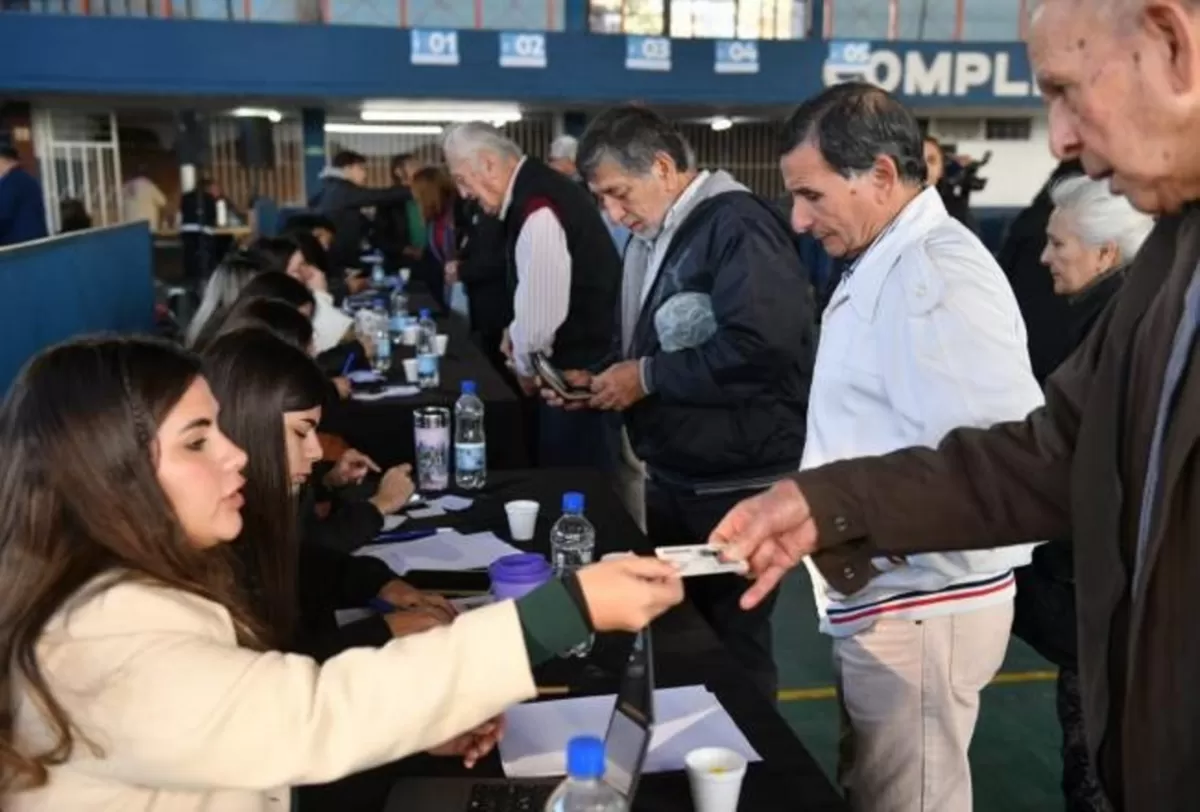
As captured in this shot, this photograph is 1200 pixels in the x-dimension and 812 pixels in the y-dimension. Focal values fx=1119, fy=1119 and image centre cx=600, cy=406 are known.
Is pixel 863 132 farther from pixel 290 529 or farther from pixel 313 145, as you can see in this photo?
pixel 313 145

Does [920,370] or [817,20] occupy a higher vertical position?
[817,20]

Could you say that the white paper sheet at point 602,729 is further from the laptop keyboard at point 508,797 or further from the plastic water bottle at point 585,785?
the plastic water bottle at point 585,785

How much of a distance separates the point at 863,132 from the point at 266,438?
1273mm

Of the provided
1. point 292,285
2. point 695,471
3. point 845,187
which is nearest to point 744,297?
point 695,471

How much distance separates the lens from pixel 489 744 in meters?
1.59

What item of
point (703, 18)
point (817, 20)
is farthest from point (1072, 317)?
point (817, 20)

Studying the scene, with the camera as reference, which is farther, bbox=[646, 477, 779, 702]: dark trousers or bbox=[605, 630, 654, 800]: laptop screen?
bbox=[646, 477, 779, 702]: dark trousers

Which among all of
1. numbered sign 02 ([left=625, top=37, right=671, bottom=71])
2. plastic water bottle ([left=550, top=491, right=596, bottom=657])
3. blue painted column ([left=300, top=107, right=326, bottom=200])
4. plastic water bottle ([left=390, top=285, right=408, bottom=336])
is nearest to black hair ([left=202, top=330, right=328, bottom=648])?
plastic water bottle ([left=550, top=491, right=596, bottom=657])

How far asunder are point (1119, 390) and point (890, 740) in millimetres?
1012

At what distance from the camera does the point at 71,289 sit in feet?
17.8

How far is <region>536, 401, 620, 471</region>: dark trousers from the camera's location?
4.48 m

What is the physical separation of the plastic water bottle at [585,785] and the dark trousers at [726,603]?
1662 mm

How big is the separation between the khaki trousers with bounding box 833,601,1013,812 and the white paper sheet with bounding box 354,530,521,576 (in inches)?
33.3

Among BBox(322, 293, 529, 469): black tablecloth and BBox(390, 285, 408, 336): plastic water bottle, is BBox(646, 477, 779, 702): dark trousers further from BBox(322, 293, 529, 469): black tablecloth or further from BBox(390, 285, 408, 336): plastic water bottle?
BBox(390, 285, 408, 336): plastic water bottle
